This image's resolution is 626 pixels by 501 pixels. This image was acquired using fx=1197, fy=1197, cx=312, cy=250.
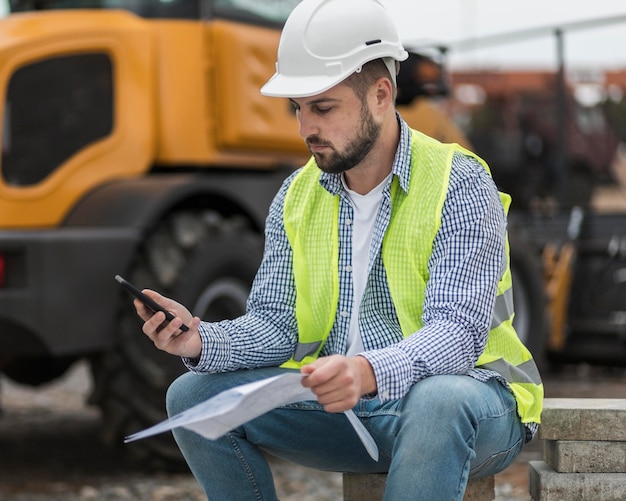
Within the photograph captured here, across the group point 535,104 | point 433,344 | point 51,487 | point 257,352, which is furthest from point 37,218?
point 535,104

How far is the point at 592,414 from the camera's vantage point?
2.85m

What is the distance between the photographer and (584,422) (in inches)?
112

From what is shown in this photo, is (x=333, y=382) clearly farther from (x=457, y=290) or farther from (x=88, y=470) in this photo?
(x=88, y=470)

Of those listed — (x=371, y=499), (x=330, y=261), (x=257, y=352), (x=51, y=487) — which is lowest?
(x=51, y=487)

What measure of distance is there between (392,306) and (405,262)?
12 centimetres

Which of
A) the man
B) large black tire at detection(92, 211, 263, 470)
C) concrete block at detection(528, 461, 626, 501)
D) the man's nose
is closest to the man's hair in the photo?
the man

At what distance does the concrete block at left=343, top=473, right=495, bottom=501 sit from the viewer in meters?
2.94

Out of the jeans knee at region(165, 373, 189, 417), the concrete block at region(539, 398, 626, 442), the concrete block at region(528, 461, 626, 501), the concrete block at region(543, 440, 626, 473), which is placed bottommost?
the concrete block at region(528, 461, 626, 501)

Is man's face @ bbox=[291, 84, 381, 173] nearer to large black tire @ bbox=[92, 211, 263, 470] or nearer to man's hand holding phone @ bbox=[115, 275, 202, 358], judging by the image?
man's hand holding phone @ bbox=[115, 275, 202, 358]

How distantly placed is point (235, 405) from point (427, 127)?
15.2ft

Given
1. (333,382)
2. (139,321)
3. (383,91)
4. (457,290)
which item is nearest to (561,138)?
(139,321)

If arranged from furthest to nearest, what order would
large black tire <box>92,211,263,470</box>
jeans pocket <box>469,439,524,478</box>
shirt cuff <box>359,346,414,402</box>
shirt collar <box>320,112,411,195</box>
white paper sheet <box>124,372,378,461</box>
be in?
large black tire <box>92,211,263,470</box> < shirt collar <box>320,112,411,195</box> < jeans pocket <box>469,439,524,478</box> < shirt cuff <box>359,346,414,402</box> < white paper sheet <box>124,372,378,461</box>

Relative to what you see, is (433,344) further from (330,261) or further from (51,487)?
(51,487)

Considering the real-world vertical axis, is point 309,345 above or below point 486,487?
above
